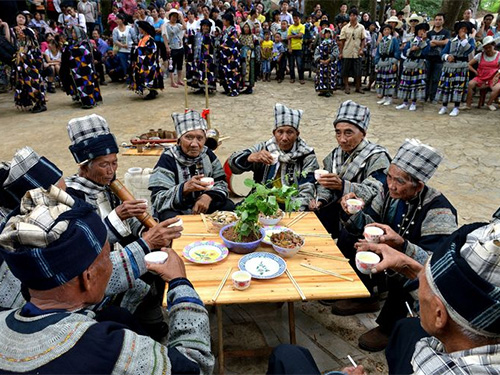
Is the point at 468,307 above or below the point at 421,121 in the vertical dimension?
above

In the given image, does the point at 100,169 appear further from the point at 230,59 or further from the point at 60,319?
the point at 230,59

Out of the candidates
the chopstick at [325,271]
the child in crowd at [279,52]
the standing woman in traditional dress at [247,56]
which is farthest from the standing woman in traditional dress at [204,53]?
the chopstick at [325,271]

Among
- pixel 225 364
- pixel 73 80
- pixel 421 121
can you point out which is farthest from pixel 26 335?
pixel 73 80

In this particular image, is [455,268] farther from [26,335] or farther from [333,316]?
[333,316]

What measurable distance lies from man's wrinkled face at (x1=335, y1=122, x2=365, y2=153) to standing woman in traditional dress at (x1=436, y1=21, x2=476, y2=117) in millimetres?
7338

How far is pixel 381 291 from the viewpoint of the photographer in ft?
11.9

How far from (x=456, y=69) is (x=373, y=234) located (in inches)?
345

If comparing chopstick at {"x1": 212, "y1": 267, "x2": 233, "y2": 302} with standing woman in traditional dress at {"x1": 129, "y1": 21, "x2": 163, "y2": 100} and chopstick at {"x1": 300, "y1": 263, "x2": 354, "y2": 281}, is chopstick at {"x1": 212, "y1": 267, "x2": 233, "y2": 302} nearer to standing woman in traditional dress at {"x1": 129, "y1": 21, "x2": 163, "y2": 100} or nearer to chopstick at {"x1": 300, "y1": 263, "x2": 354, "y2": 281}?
chopstick at {"x1": 300, "y1": 263, "x2": 354, "y2": 281}

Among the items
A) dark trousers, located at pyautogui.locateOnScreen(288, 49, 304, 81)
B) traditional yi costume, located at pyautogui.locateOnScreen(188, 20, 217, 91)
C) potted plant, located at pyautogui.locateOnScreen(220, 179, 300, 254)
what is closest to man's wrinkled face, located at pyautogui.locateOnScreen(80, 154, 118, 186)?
potted plant, located at pyautogui.locateOnScreen(220, 179, 300, 254)

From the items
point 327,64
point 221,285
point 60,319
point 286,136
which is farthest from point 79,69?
point 60,319

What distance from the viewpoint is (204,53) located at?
11672 mm

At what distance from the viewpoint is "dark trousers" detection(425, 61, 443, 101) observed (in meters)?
10.3

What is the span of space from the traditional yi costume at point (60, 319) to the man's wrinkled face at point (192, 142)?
2.44 meters

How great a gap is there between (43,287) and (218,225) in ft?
6.37
